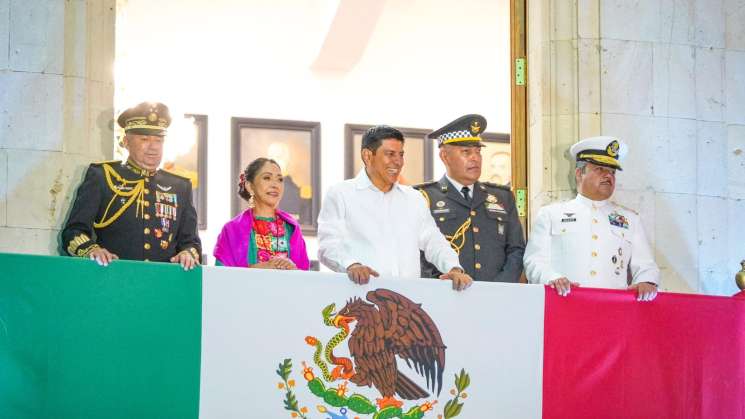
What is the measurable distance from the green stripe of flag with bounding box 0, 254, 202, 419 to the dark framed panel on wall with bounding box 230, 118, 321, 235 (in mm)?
6799

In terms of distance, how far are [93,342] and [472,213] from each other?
232 cm

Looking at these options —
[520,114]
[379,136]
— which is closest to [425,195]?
[379,136]

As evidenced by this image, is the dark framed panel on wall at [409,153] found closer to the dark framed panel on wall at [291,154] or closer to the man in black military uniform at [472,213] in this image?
the dark framed panel on wall at [291,154]

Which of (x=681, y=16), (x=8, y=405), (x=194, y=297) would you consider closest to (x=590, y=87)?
(x=681, y=16)

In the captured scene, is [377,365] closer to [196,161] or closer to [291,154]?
[196,161]

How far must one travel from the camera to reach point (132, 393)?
5.39m

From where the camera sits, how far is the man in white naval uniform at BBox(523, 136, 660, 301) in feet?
21.5

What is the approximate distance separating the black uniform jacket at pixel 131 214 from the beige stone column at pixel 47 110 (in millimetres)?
693

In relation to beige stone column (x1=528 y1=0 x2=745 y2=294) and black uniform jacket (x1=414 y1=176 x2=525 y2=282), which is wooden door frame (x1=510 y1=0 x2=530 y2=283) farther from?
black uniform jacket (x1=414 y1=176 x2=525 y2=282)

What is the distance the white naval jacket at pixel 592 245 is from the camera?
6555 mm

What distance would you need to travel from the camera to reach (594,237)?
6.64m

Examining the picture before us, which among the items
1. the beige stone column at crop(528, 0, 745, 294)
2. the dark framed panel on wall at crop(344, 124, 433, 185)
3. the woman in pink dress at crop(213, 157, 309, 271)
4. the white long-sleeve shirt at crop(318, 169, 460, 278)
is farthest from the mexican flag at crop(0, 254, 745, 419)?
the dark framed panel on wall at crop(344, 124, 433, 185)

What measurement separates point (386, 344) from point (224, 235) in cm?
129

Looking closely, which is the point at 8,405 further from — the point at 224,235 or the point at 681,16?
the point at 681,16
